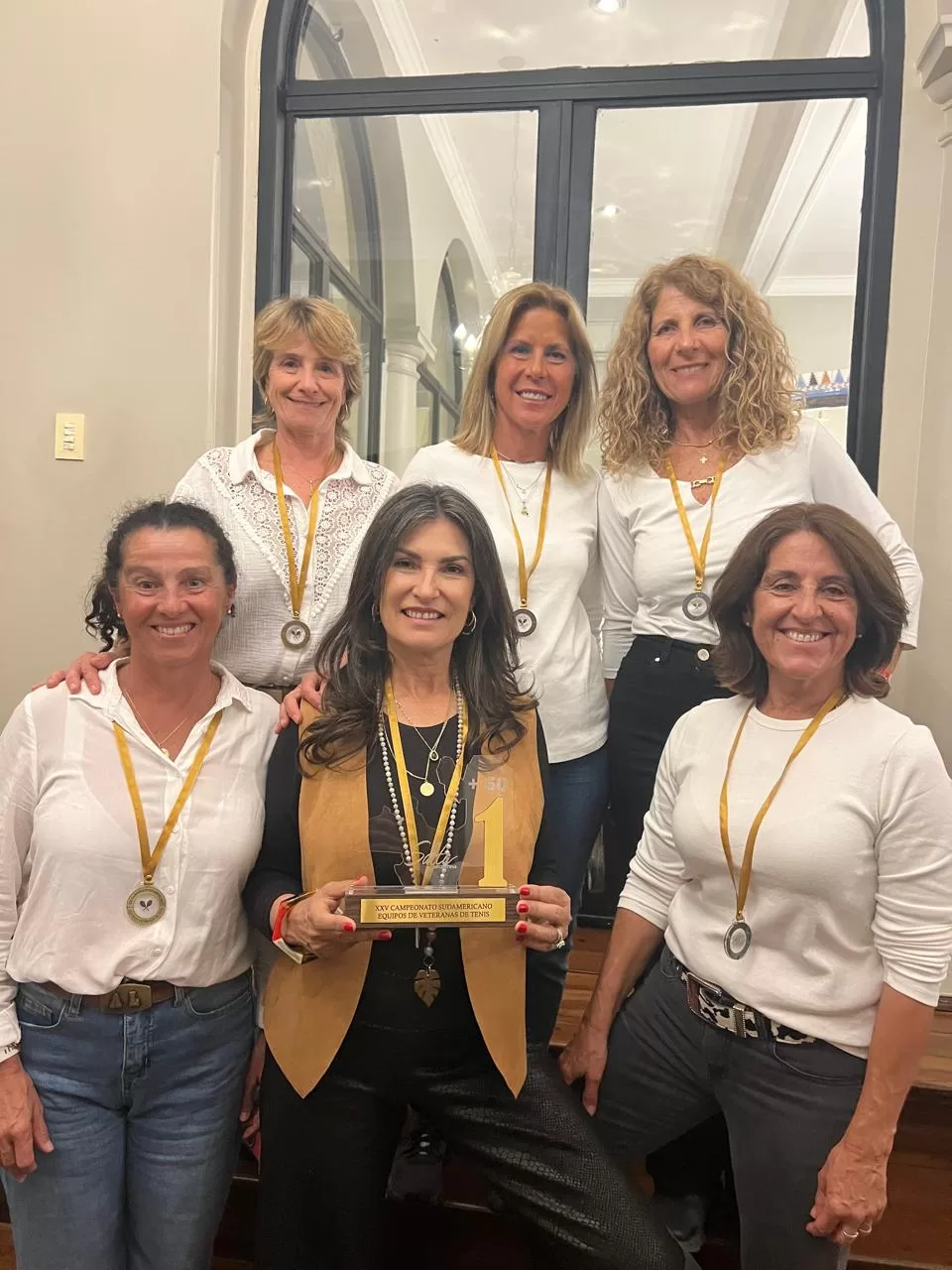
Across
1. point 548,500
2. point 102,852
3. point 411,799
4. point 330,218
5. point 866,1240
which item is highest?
point 330,218

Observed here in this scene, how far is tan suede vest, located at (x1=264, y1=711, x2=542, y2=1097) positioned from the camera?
4.31ft

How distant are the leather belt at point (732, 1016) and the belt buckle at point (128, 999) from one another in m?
0.90

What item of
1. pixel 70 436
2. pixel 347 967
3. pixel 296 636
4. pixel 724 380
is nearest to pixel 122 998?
pixel 347 967

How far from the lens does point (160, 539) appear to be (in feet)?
4.78

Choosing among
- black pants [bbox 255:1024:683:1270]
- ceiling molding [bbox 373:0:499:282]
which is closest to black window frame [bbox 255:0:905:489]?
ceiling molding [bbox 373:0:499:282]

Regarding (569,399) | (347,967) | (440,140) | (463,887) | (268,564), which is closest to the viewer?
(463,887)

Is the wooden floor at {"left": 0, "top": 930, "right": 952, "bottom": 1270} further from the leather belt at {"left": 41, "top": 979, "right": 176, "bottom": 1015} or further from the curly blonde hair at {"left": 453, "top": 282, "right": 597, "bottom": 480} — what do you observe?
the curly blonde hair at {"left": 453, "top": 282, "right": 597, "bottom": 480}

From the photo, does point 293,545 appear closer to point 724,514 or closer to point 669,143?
point 724,514

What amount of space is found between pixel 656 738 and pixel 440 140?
8.62ft

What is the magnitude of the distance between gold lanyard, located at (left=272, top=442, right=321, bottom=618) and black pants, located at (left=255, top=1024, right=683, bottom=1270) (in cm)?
85

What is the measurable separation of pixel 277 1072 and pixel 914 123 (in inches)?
123

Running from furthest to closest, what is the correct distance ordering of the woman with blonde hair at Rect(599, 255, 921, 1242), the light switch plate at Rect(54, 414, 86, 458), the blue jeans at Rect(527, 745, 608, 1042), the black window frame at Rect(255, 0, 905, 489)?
the light switch plate at Rect(54, 414, 86, 458) → the black window frame at Rect(255, 0, 905, 489) → the woman with blonde hair at Rect(599, 255, 921, 1242) → the blue jeans at Rect(527, 745, 608, 1042)

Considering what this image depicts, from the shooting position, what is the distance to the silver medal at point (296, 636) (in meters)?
1.77

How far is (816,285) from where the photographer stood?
3061mm
